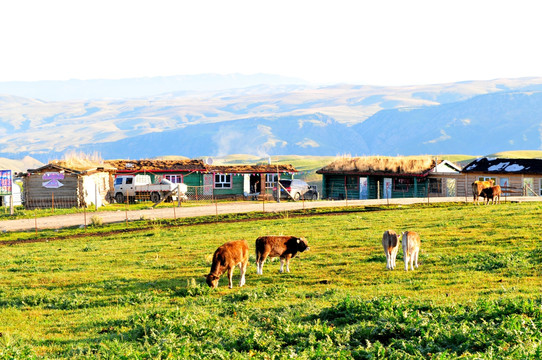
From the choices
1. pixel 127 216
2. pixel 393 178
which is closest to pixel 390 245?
pixel 127 216

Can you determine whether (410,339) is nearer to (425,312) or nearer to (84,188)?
(425,312)

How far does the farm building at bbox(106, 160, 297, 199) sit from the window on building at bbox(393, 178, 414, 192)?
12785 mm

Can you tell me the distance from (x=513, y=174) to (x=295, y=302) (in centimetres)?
5207

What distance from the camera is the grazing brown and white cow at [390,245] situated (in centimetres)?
1905

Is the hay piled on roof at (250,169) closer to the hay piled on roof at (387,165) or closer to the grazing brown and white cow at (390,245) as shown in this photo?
the hay piled on roof at (387,165)

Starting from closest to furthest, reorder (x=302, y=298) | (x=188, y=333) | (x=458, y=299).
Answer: (x=188, y=333) → (x=458, y=299) → (x=302, y=298)

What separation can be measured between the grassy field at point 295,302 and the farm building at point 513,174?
34.5m

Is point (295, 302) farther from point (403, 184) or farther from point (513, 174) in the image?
point (403, 184)

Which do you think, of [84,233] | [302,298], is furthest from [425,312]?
[84,233]

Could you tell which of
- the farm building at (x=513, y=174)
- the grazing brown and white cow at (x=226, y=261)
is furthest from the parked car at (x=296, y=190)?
the grazing brown and white cow at (x=226, y=261)

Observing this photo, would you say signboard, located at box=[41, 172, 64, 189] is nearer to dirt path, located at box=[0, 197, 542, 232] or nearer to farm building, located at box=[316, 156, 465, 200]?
dirt path, located at box=[0, 197, 542, 232]

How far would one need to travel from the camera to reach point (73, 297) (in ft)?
56.9

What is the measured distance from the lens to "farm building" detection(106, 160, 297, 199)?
70562 mm

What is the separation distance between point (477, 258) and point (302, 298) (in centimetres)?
748
